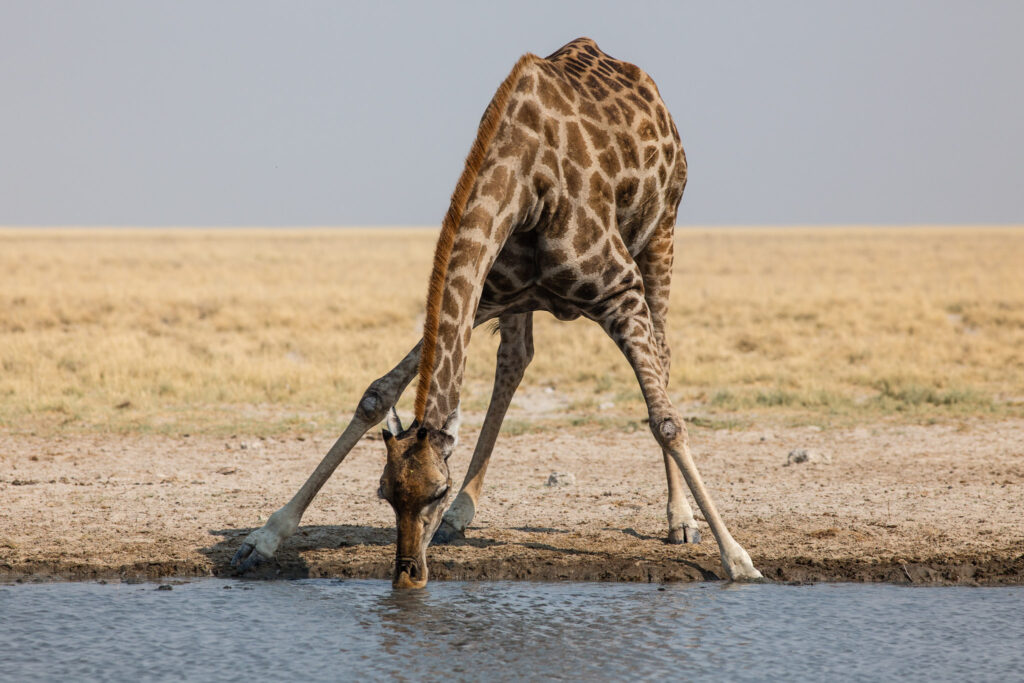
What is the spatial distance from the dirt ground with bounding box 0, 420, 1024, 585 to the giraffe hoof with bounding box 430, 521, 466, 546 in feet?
0.32

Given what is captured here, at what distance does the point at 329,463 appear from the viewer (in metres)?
7.23

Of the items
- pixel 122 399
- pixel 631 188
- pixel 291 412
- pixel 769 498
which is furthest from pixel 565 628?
pixel 122 399

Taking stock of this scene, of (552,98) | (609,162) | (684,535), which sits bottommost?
(684,535)

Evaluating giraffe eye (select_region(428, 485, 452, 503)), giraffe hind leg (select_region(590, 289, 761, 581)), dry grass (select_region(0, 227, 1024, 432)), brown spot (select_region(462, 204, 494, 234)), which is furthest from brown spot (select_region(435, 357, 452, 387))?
dry grass (select_region(0, 227, 1024, 432))

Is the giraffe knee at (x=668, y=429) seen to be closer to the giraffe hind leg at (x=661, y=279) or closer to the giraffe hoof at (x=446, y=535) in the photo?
the giraffe hind leg at (x=661, y=279)

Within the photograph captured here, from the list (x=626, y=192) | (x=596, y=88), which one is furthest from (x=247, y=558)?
(x=596, y=88)

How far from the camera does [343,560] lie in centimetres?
741

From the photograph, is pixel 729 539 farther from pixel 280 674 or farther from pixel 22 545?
pixel 22 545

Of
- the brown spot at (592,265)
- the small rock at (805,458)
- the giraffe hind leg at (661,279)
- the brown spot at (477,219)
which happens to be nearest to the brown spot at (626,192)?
the brown spot at (592,265)

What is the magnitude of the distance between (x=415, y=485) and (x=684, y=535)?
3.02 m

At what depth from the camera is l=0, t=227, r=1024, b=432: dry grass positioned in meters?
14.4

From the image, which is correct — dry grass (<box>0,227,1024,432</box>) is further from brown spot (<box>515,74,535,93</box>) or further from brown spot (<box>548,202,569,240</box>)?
brown spot (<box>515,74,535,93</box>)

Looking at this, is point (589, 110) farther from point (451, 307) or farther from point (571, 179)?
point (451, 307)

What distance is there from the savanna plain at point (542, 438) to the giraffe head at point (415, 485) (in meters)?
1.26
